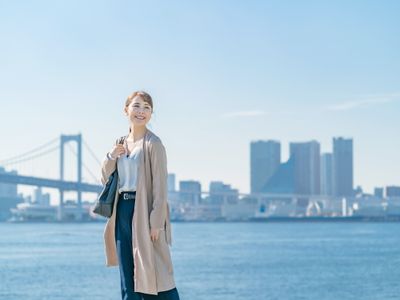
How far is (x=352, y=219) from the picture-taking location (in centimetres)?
10019

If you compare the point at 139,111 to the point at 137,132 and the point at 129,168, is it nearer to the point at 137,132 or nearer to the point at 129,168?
the point at 137,132

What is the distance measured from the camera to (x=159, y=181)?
3357 mm

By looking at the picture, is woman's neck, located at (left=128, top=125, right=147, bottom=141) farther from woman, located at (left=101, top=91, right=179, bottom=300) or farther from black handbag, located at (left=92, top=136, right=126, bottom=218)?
black handbag, located at (left=92, top=136, right=126, bottom=218)

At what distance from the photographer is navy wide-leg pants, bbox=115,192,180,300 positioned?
11.2ft

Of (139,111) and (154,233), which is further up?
(139,111)

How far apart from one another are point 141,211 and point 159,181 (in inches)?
4.6

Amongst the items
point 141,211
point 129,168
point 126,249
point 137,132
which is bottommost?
point 126,249


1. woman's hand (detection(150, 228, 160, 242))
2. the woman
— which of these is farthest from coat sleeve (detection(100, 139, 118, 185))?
woman's hand (detection(150, 228, 160, 242))

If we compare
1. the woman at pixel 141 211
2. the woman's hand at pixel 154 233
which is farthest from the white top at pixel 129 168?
the woman's hand at pixel 154 233

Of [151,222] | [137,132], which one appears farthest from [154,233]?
[137,132]

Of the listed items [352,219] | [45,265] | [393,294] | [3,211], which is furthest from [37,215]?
[393,294]

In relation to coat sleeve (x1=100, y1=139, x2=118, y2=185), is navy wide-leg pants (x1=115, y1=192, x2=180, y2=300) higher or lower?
lower

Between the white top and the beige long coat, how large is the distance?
0.02 meters

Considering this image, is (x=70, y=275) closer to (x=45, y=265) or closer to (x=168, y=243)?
(x=45, y=265)
